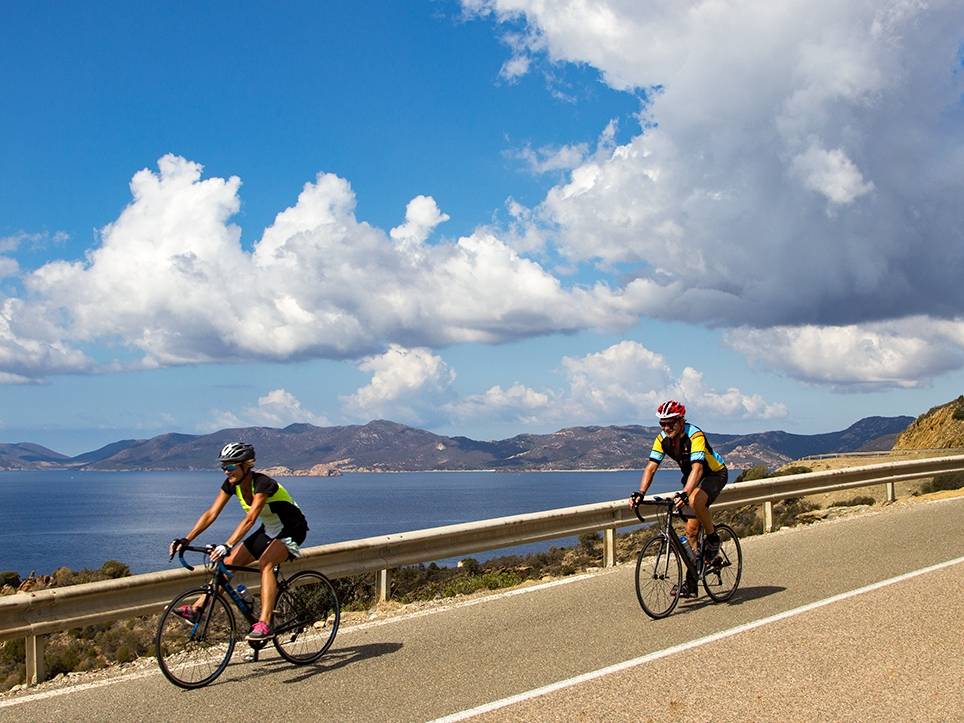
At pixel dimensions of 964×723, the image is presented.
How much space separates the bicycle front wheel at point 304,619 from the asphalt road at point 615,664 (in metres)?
0.18

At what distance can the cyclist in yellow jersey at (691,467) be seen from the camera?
9.34m

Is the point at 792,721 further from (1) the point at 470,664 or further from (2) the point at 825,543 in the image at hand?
(2) the point at 825,543

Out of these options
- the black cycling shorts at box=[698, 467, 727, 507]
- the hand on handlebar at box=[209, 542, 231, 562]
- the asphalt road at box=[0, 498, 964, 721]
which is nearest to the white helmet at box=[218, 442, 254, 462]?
the hand on handlebar at box=[209, 542, 231, 562]

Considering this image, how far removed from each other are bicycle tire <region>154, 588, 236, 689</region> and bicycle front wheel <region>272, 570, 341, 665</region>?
42 centimetres

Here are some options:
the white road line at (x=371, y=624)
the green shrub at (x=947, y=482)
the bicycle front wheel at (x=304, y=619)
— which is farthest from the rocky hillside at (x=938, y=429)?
the bicycle front wheel at (x=304, y=619)

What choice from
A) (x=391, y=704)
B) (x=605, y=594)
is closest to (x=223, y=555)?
(x=391, y=704)

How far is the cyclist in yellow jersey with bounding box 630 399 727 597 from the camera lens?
30.6 ft

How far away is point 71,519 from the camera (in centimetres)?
13600

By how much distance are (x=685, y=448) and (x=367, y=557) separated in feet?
11.8

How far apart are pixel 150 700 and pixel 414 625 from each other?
9.70ft

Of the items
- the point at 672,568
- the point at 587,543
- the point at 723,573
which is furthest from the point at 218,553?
the point at 587,543

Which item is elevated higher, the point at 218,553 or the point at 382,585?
the point at 218,553

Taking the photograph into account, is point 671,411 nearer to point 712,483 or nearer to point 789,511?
point 712,483

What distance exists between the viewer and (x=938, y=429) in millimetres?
71312
